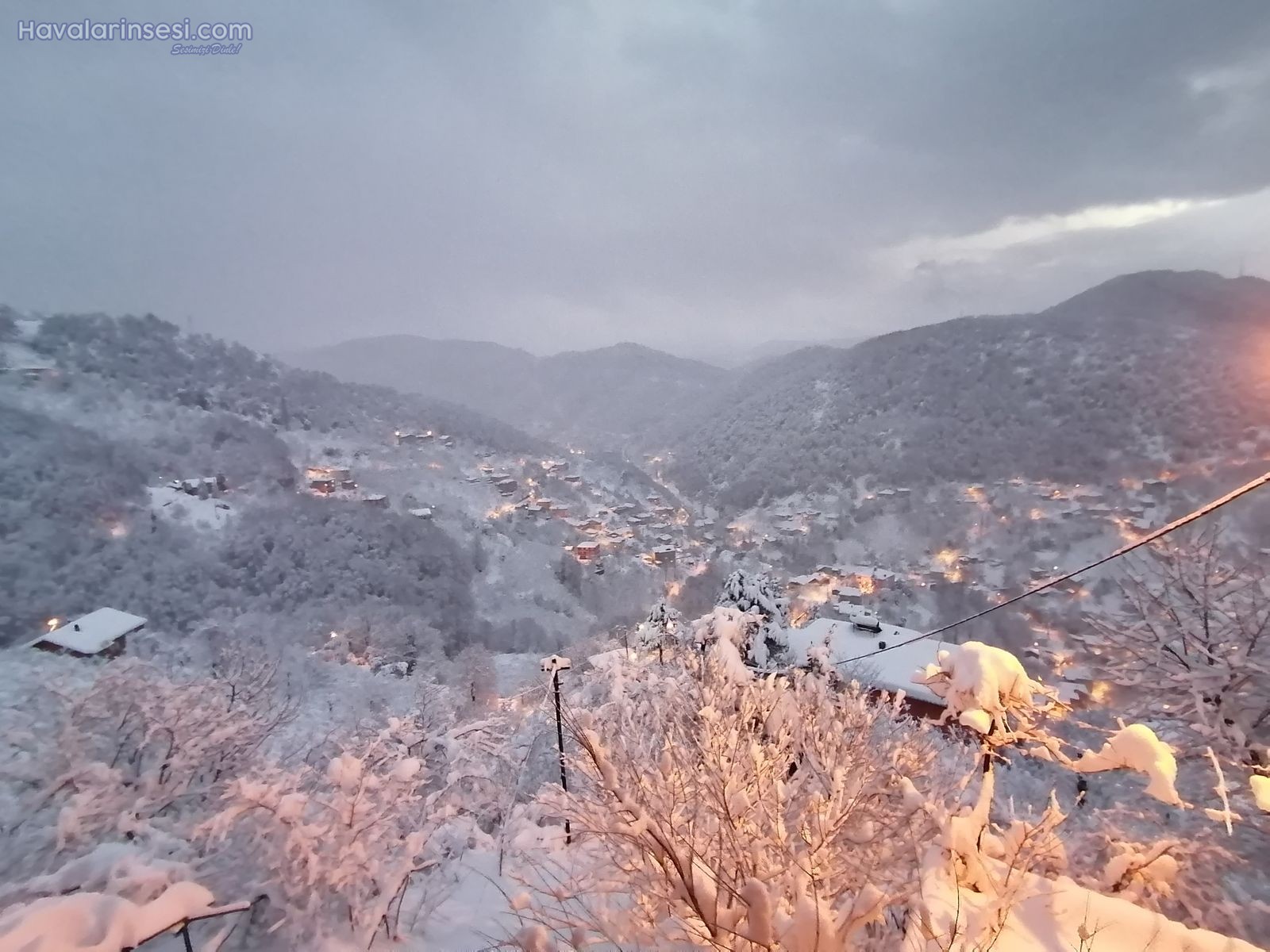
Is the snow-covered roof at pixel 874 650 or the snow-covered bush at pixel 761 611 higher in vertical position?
the snow-covered bush at pixel 761 611

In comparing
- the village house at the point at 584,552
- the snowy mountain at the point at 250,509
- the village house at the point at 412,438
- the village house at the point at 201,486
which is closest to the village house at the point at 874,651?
the snowy mountain at the point at 250,509

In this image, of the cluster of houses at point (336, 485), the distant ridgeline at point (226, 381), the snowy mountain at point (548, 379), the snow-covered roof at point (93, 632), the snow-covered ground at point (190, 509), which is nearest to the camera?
the snow-covered roof at point (93, 632)

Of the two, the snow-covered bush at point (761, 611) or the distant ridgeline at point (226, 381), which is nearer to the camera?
the snow-covered bush at point (761, 611)

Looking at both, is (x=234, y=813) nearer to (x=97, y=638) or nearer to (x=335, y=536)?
(x=97, y=638)

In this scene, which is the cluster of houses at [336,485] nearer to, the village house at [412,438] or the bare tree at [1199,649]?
the village house at [412,438]

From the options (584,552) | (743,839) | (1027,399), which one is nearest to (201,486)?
(584,552)

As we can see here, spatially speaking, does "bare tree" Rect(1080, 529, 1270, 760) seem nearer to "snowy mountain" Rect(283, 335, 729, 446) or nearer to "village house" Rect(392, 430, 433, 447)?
"village house" Rect(392, 430, 433, 447)

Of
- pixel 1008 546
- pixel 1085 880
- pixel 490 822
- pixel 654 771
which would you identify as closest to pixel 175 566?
pixel 490 822
